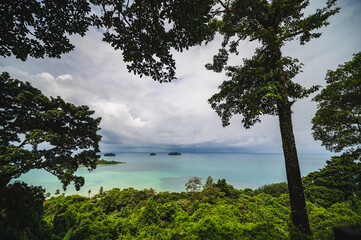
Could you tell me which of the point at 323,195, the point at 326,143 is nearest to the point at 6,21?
the point at 326,143

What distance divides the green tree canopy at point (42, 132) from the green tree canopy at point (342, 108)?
1824 centimetres

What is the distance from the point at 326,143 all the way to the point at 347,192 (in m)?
5.79

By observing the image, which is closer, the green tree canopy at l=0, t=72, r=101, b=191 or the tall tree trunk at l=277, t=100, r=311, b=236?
the tall tree trunk at l=277, t=100, r=311, b=236

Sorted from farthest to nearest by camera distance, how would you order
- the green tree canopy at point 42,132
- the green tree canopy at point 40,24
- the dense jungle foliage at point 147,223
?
the green tree canopy at point 42,132
the green tree canopy at point 40,24
the dense jungle foliage at point 147,223

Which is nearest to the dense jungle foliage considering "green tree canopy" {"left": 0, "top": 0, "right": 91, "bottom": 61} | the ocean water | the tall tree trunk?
the tall tree trunk

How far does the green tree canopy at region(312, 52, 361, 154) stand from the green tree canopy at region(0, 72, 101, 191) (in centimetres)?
1824

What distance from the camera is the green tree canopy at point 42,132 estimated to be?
286 inches

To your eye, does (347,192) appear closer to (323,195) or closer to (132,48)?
(323,195)

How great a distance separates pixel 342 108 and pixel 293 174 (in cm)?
862

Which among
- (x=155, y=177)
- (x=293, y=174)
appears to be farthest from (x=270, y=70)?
(x=155, y=177)

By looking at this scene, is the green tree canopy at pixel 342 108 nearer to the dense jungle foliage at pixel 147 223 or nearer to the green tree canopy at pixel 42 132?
the dense jungle foliage at pixel 147 223

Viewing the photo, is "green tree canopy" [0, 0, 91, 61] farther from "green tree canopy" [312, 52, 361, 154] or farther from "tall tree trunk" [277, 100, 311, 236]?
"green tree canopy" [312, 52, 361, 154]

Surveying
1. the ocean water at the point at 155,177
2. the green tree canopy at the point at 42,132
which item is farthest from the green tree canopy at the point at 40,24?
the ocean water at the point at 155,177

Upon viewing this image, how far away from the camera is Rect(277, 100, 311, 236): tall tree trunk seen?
12.8ft
